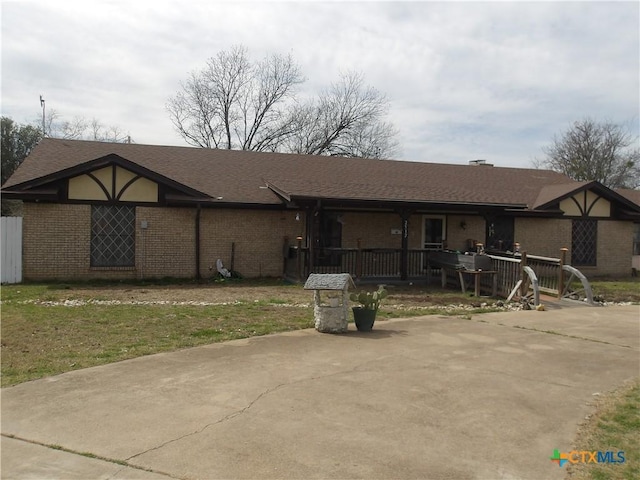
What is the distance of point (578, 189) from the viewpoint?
20062 millimetres

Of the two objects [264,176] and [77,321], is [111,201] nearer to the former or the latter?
[264,176]

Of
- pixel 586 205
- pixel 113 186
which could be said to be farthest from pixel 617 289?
pixel 113 186

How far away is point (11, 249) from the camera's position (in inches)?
597

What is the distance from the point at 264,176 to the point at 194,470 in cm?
1603

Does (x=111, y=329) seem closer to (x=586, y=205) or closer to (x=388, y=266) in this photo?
(x=388, y=266)

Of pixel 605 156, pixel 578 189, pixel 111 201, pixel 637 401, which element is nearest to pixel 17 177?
pixel 111 201

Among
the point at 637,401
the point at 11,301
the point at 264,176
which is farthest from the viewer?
the point at 264,176

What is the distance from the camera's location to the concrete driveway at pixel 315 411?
4.08 meters

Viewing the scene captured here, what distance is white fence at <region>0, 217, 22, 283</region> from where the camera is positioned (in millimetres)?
15086

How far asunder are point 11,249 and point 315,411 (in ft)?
42.9

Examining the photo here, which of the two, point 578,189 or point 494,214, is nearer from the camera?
point 494,214

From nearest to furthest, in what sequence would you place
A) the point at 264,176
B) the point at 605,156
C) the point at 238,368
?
1. the point at 238,368
2. the point at 264,176
3. the point at 605,156

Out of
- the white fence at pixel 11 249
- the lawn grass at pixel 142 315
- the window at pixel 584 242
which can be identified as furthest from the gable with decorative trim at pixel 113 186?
the window at pixel 584 242

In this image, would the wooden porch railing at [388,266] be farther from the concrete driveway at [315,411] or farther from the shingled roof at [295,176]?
the concrete driveway at [315,411]
